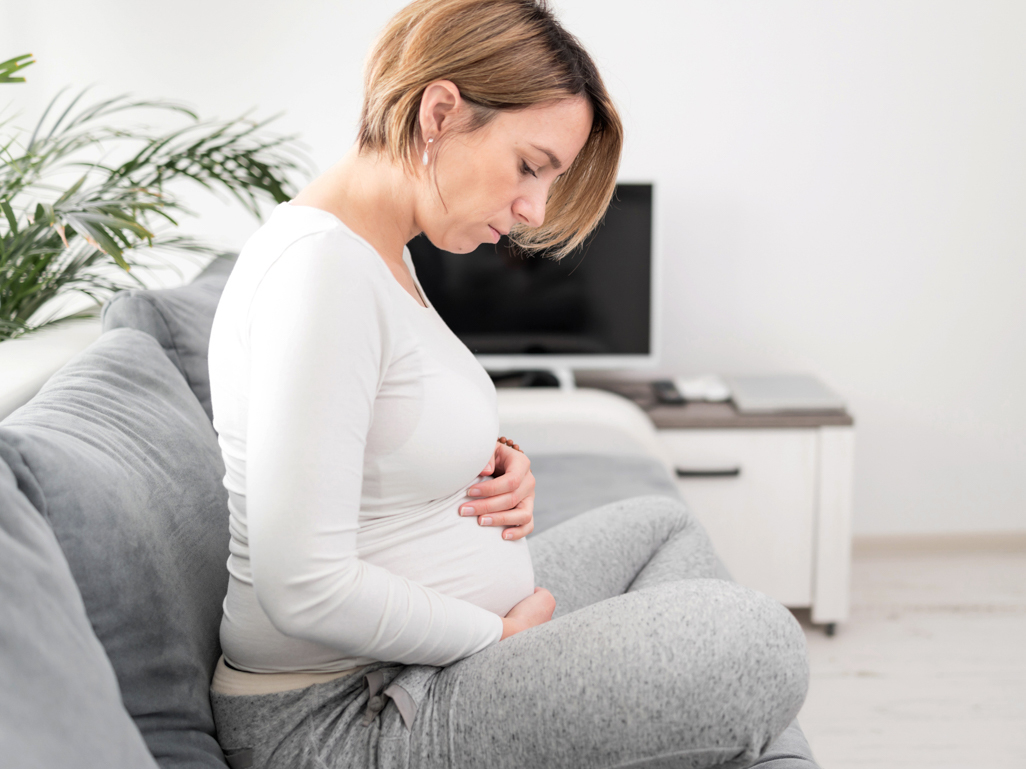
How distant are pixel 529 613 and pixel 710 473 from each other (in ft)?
4.11

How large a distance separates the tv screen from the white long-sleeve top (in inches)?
51.6

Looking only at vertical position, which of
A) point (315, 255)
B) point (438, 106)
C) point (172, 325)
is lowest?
point (172, 325)

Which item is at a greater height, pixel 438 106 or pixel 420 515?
pixel 438 106

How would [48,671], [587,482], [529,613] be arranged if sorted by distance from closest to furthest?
[48,671], [529,613], [587,482]

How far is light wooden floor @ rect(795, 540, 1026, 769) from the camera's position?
5.19 ft

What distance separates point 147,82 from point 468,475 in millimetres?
1908

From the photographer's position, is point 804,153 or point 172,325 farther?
point 804,153

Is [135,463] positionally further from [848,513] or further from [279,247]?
[848,513]

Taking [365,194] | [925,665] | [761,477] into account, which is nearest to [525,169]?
[365,194]

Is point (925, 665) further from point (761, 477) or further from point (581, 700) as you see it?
point (581, 700)

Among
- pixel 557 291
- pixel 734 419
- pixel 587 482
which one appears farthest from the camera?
pixel 557 291

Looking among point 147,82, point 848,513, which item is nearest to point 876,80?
point 848,513

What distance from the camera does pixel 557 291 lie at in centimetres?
212

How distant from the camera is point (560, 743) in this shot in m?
0.63
